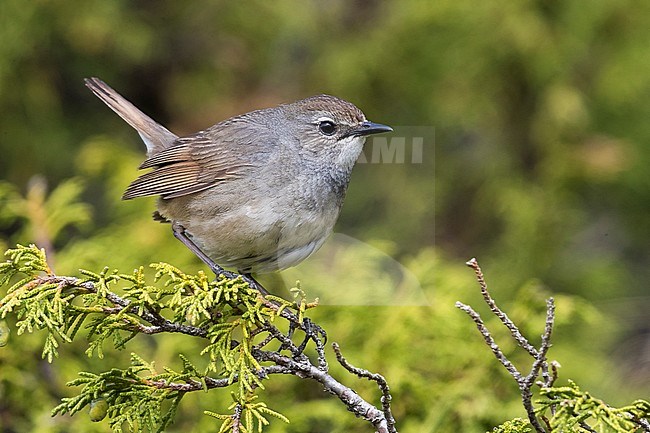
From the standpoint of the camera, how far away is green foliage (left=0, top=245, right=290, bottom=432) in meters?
2.50

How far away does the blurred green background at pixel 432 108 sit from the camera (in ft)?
20.0

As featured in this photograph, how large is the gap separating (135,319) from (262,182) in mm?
1085

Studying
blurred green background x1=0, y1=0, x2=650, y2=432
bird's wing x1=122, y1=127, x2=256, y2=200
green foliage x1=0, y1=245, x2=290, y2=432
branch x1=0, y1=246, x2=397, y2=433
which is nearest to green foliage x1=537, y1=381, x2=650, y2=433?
branch x1=0, y1=246, x2=397, y2=433

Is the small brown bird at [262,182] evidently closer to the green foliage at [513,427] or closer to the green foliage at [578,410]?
the green foliage at [513,427]

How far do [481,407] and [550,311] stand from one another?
1.43 metres

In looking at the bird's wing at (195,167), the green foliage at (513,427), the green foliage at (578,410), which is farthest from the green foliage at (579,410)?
the bird's wing at (195,167)

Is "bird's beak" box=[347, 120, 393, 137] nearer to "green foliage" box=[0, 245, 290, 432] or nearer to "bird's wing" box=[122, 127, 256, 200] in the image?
"bird's wing" box=[122, 127, 256, 200]

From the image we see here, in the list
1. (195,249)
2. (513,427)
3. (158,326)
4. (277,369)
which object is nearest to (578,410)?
(513,427)

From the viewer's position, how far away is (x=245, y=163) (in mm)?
3648

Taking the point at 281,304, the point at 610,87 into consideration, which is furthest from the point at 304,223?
the point at 610,87

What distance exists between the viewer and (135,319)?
8.55ft

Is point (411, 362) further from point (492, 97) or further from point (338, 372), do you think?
point (492, 97)

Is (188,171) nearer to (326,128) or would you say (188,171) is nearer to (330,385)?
(326,128)

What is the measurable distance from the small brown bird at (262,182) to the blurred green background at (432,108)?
4.73 ft
